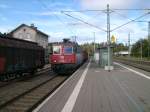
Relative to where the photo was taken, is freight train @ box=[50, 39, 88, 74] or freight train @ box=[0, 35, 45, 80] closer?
freight train @ box=[0, 35, 45, 80]

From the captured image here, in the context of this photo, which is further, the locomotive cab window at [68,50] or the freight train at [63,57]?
the locomotive cab window at [68,50]

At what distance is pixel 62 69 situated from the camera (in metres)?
29.5

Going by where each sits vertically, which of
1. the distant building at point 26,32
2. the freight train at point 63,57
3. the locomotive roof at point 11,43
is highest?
the distant building at point 26,32

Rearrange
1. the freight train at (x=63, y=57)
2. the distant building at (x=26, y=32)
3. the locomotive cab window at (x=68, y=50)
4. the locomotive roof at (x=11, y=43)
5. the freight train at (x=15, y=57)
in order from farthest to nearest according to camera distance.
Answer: the distant building at (x=26, y=32) < the locomotive cab window at (x=68, y=50) < the freight train at (x=63, y=57) < the locomotive roof at (x=11, y=43) < the freight train at (x=15, y=57)

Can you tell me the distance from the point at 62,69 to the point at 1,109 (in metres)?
18.6

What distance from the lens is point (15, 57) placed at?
22641 millimetres

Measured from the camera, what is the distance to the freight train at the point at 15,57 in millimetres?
20145

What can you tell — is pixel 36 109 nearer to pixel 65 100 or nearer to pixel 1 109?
pixel 1 109

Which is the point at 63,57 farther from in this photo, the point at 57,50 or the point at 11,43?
the point at 11,43

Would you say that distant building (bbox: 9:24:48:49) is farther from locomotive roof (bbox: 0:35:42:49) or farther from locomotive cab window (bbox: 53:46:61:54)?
locomotive roof (bbox: 0:35:42:49)

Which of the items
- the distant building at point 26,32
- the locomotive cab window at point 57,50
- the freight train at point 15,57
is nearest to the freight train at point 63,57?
the locomotive cab window at point 57,50

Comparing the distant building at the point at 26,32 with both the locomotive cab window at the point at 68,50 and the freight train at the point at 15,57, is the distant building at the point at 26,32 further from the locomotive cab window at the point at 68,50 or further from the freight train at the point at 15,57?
the freight train at the point at 15,57

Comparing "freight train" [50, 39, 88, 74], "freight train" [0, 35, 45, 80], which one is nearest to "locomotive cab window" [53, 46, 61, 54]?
"freight train" [50, 39, 88, 74]

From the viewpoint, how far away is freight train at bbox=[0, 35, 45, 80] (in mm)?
20145
